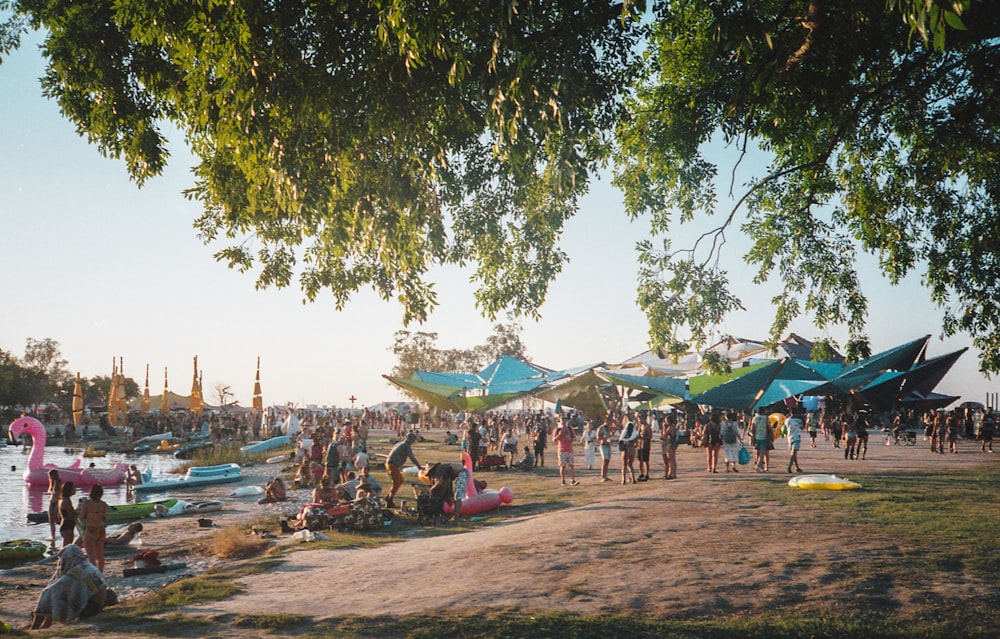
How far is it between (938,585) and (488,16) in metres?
8.04

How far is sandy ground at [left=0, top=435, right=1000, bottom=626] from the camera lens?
8117 millimetres

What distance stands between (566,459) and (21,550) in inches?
510

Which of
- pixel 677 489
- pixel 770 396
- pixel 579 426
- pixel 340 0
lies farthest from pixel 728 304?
pixel 579 426

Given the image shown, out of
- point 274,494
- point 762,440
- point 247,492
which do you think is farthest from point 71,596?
point 762,440

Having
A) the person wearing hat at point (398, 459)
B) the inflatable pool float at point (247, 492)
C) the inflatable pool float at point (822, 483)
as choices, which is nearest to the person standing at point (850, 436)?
the inflatable pool float at point (822, 483)

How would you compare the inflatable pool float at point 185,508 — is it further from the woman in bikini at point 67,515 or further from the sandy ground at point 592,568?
the woman in bikini at point 67,515

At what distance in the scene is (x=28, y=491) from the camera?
24156 mm

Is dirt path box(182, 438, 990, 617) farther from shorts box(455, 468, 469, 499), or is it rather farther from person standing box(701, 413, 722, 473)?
person standing box(701, 413, 722, 473)

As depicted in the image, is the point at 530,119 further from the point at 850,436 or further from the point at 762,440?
the point at 850,436

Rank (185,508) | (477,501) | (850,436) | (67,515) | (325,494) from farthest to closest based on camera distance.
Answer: (850,436)
(185,508)
(325,494)
(477,501)
(67,515)

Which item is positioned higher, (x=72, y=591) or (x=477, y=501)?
(x=72, y=591)

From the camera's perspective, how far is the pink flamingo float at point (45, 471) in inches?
927

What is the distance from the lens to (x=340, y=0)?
778 cm

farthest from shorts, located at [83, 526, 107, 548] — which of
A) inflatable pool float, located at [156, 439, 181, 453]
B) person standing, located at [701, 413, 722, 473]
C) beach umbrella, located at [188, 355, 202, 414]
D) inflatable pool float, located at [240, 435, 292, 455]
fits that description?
beach umbrella, located at [188, 355, 202, 414]
